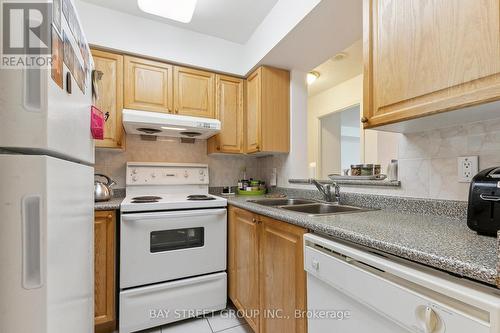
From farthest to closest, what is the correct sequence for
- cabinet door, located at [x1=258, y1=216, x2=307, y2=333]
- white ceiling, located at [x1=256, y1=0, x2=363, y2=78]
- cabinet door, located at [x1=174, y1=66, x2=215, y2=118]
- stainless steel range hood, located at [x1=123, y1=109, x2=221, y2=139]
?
cabinet door, located at [x1=174, y1=66, x2=215, y2=118]
stainless steel range hood, located at [x1=123, y1=109, x2=221, y2=139]
white ceiling, located at [x1=256, y1=0, x2=363, y2=78]
cabinet door, located at [x1=258, y1=216, x2=307, y2=333]

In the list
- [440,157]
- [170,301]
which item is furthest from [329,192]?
[170,301]

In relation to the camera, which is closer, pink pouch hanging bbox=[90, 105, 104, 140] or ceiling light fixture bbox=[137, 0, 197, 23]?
pink pouch hanging bbox=[90, 105, 104, 140]

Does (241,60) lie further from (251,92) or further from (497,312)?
(497,312)

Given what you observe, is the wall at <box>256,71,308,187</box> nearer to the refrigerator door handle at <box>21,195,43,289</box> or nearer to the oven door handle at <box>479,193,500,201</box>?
the oven door handle at <box>479,193,500,201</box>

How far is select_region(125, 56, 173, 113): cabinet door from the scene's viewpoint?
1.94m

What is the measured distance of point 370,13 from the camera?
1.06 m

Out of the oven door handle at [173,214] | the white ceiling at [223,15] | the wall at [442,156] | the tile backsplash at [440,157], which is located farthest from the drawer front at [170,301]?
the white ceiling at [223,15]

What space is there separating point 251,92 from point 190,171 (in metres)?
1.01

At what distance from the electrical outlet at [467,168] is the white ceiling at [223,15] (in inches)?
64.3

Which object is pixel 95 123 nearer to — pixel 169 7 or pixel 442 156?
pixel 169 7

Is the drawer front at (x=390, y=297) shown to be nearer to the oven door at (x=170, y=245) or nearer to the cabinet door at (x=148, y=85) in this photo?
the oven door at (x=170, y=245)

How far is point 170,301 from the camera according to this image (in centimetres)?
163

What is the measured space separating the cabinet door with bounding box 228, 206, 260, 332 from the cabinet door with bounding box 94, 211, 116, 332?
0.81 meters

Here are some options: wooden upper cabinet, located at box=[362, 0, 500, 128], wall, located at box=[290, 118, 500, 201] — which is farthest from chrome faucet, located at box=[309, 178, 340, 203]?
wooden upper cabinet, located at box=[362, 0, 500, 128]
